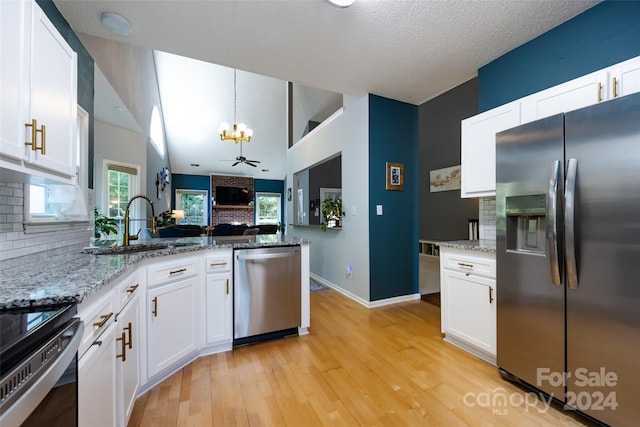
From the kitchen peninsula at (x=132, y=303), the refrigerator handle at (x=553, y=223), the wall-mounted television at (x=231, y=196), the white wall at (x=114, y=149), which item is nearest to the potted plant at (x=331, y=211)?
the kitchen peninsula at (x=132, y=303)

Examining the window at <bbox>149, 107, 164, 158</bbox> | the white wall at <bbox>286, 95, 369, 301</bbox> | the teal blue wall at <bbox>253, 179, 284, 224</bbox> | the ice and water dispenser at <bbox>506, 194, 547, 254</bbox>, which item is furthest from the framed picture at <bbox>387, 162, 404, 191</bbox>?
the teal blue wall at <bbox>253, 179, 284, 224</bbox>

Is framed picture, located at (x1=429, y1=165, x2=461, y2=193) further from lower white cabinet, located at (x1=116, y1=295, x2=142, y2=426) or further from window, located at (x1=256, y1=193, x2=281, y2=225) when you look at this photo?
window, located at (x1=256, y1=193, x2=281, y2=225)

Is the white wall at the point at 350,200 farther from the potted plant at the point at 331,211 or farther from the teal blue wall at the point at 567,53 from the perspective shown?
the teal blue wall at the point at 567,53

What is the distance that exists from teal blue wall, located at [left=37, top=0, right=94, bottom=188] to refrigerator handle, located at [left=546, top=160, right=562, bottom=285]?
10.7ft

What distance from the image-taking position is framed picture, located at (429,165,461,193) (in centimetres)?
587

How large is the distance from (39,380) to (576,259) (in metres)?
2.16

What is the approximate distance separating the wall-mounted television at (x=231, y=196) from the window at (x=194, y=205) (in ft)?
1.90

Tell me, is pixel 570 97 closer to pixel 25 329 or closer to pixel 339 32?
pixel 339 32

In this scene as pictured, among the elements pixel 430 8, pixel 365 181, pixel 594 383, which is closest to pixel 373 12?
pixel 430 8

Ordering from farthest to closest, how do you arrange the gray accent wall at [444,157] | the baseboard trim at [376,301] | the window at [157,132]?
the window at [157,132], the gray accent wall at [444,157], the baseboard trim at [376,301]

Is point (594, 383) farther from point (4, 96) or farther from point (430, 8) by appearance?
point (4, 96)

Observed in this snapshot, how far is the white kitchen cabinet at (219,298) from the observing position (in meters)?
2.14

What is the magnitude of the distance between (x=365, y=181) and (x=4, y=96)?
116 inches

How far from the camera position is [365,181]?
11.1 feet
